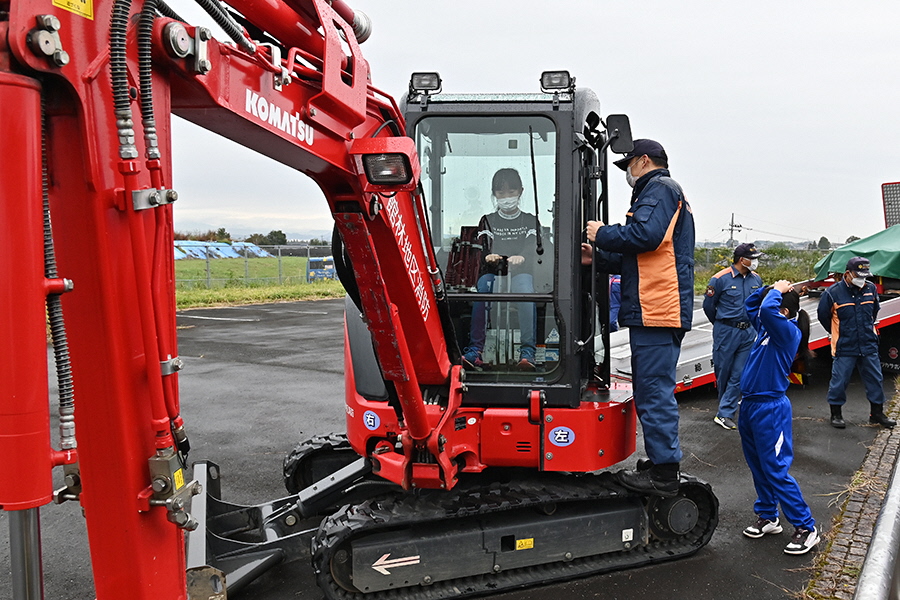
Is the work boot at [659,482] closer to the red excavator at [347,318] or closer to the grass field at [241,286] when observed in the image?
the red excavator at [347,318]

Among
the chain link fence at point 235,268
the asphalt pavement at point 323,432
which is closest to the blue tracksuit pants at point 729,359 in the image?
the asphalt pavement at point 323,432

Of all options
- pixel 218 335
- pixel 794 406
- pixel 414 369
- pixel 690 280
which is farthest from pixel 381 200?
pixel 218 335

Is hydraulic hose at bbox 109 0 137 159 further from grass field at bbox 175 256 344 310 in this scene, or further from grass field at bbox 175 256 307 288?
grass field at bbox 175 256 307 288

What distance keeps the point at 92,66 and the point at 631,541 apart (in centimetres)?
405

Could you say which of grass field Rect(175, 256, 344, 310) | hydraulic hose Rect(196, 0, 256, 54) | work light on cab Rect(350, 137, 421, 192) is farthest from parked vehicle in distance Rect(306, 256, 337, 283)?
hydraulic hose Rect(196, 0, 256, 54)

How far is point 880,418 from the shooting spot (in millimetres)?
8125

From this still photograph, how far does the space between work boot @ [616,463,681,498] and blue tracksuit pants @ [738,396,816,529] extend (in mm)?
858

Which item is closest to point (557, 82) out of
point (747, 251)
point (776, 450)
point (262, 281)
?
point (776, 450)

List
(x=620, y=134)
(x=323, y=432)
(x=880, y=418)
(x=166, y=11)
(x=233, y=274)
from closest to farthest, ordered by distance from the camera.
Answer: (x=166, y=11)
(x=620, y=134)
(x=323, y=432)
(x=880, y=418)
(x=233, y=274)

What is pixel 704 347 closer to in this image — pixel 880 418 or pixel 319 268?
pixel 880 418

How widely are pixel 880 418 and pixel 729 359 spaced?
1948 mm

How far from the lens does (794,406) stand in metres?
9.19

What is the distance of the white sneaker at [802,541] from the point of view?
15.4 ft

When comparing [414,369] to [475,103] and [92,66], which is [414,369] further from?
[92,66]
